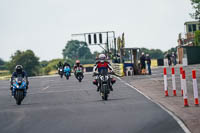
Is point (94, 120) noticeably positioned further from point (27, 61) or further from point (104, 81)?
point (27, 61)

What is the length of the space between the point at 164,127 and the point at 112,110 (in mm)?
3784

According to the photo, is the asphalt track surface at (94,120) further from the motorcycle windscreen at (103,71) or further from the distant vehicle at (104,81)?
the motorcycle windscreen at (103,71)

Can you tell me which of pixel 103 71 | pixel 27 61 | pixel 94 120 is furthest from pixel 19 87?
pixel 27 61

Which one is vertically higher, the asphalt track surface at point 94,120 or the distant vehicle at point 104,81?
the distant vehicle at point 104,81

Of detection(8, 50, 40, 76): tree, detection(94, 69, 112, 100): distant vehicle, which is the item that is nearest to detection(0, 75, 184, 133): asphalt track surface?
detection(94, 69, 112, 100): distant vehicle

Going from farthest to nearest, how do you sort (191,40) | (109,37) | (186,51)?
(191,40), (109,37), (186,51)

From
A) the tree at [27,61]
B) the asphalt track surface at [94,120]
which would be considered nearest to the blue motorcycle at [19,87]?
the asphalt track surface at [94,120]

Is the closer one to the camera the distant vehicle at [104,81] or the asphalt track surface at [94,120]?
the asphalt track surface at [94,120]

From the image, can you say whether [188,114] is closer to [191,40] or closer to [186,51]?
[186,51]

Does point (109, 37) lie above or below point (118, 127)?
above

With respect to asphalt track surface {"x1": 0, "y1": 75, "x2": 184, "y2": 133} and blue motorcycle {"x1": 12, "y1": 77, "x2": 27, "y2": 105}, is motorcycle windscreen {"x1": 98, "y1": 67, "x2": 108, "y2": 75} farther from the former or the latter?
blue motorcycle {"x1": 12, "y1": 77, "x2": 27, "y2": 105}

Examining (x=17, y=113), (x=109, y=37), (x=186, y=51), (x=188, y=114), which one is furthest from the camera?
(x=109, y=37)

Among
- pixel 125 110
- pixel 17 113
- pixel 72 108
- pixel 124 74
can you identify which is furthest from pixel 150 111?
pixel 124 74

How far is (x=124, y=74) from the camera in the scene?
133ft
